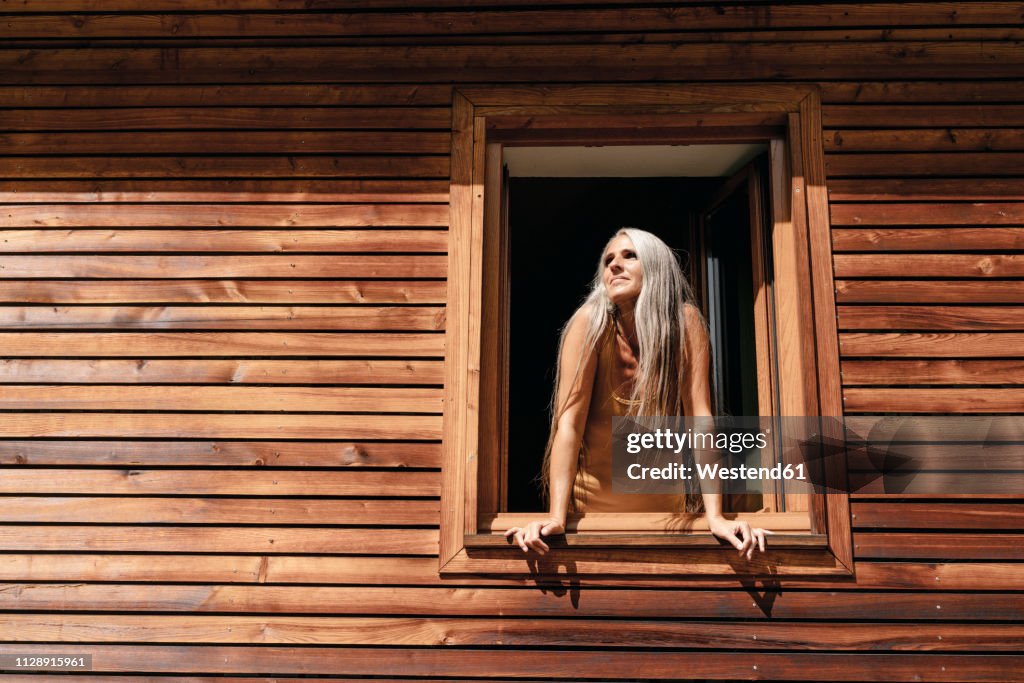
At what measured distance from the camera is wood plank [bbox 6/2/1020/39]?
143 inches

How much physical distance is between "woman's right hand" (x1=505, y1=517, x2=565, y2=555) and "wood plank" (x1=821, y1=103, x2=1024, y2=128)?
2094mm

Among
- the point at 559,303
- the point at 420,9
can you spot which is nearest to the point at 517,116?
the point at 420,9

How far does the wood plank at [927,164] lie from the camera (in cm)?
349

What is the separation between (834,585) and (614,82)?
7.53 feet

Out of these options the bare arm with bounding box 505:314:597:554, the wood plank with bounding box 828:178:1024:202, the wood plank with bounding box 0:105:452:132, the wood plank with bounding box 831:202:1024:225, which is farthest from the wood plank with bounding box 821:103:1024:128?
the wood plank with bounding box 0:105:452:132

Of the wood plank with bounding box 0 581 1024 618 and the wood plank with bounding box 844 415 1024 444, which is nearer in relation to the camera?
the wood plank with bounding box 0 581 1024 618

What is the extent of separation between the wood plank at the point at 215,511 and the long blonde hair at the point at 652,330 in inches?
28.1

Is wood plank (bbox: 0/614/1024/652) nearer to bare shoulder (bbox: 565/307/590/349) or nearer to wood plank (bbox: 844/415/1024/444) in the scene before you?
wood plank (bbox: 844/415/1024/444)

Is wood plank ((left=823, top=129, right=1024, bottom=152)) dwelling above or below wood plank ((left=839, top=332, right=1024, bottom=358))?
above

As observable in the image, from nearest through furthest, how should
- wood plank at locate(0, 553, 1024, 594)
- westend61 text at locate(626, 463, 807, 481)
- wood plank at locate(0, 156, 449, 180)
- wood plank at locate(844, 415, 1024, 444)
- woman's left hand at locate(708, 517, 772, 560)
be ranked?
woman's left hand at locate(708, 517, 772, 560) < wood plank at locate(0, 553, 1024, 594) < wood plank at locate(844, 415, 1024, 444) < westend61 text at locate(626, 463, 807, 481) < wood plank at locate(0, 156, 449, 180)

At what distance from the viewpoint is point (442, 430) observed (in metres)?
3.31

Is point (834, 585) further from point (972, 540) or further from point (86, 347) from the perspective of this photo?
point (86, 347)

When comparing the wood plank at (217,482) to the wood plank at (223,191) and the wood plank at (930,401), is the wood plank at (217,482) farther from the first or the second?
the wood plank at (930,401)

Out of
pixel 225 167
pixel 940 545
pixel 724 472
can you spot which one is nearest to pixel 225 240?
pixel 225 167
